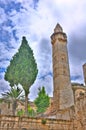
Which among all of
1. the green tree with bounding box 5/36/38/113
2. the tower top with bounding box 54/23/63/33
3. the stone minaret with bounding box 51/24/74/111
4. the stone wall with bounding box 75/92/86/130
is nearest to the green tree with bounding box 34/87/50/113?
the stone minaret with bounding box 51/24/74/111

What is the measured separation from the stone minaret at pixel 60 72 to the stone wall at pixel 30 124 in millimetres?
18667

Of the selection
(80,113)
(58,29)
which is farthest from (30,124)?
(58,29)

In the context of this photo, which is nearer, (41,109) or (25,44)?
(25,44)

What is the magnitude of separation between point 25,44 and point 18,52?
1.49 m

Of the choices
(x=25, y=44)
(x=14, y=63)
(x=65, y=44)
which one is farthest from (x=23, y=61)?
(x=65, y=44)

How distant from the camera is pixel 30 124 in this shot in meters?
14.6

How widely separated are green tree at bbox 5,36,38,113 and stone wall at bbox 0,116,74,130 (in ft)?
25.8

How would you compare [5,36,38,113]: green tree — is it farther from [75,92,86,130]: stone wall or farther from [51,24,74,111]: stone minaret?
[51,24,74,111]: stone minaret

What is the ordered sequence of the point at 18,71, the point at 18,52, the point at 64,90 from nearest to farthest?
the point at 18,71
the point at 18,52
the point at 64,90

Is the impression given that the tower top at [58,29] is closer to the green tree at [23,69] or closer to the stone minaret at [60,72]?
the stone minaret at [60,72]

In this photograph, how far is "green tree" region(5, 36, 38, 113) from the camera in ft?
75.1

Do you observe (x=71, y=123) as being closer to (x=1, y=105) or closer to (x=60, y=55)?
(x=60, y=55)

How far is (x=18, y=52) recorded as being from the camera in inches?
985

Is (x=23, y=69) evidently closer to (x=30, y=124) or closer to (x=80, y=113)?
(x=30, y=124)
